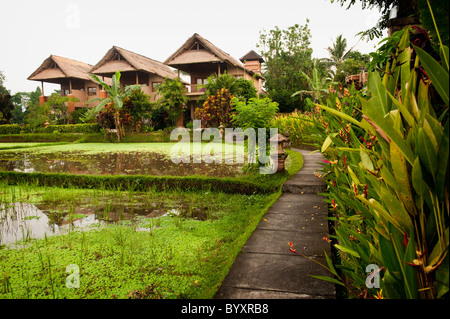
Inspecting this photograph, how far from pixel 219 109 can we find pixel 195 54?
22.7 feet

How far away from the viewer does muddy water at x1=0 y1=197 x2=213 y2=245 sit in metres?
3.58

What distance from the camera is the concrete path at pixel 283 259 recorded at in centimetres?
192

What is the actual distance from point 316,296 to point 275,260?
21.4 inches

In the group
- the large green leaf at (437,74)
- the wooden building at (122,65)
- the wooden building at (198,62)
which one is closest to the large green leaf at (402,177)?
the large green leaf at (437,74)

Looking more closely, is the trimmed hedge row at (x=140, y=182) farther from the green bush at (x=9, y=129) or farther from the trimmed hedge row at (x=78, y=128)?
the green bush at (x=9, y=129)

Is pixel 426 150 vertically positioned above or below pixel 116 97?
below

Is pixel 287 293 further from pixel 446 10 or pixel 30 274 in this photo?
pixel 30 274

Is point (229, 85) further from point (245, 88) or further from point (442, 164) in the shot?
point (442, 164)

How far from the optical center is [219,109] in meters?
15.0

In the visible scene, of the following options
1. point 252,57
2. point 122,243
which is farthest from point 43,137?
point 252,57

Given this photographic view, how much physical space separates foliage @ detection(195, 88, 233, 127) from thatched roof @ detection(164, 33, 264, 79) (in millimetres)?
5119

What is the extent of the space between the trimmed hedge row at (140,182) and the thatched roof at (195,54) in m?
15.0

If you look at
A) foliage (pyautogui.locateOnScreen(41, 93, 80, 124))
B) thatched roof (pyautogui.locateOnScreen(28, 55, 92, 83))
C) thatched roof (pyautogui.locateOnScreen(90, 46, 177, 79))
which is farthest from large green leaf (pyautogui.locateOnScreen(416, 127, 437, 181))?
thatched roof (pyautogui.locateOnScreen(28, 55, 92, 83))
